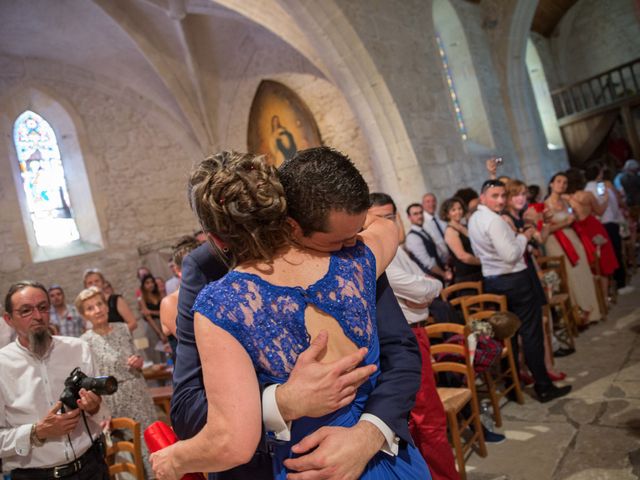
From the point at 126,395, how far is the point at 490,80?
9039mm

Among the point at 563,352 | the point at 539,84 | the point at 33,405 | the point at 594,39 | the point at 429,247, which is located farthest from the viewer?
the point at 594,39

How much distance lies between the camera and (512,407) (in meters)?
3.82

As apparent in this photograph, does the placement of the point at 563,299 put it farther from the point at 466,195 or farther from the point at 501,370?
the point at 466,195

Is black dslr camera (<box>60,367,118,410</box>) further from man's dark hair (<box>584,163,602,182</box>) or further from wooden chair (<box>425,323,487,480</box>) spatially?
man's dark hair (<box>584,163,602,182</box>)

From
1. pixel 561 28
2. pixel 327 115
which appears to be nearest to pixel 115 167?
pixel 327 115

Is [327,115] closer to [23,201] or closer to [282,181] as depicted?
[23,201]

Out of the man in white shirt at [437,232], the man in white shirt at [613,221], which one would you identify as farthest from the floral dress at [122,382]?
the man in white shirt at [613,221]

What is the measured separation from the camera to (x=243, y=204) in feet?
3.59

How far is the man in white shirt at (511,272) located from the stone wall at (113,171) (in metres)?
7.03

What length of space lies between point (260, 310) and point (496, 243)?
308cm

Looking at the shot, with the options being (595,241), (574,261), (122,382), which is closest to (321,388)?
(122,382)

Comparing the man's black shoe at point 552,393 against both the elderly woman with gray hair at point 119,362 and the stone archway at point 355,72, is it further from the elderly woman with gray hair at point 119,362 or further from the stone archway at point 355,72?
the stone archway at point 355,72

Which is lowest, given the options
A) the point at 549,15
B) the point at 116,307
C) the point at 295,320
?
the point at 295,320

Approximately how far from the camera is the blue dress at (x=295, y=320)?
109cm
